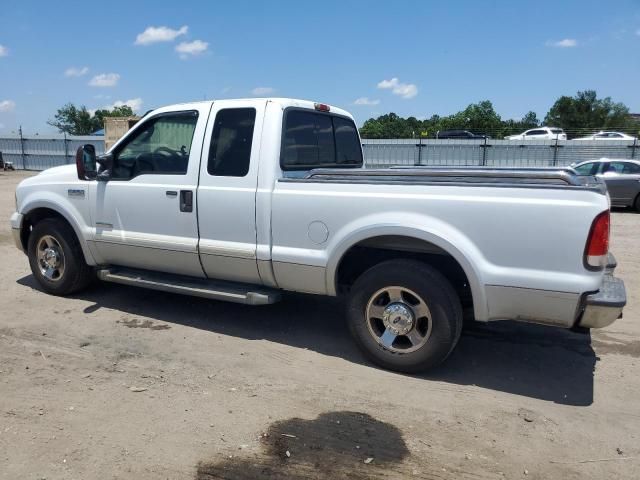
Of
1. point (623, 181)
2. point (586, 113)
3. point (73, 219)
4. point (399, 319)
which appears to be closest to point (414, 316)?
point (399, 319)

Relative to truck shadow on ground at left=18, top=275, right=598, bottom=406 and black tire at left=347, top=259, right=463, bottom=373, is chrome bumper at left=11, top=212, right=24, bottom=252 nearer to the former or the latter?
truck shadow on ground at left=18, top=275, right=598, bottom=406

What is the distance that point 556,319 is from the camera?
3559mm

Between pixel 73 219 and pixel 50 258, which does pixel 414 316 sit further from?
pixel 50 258

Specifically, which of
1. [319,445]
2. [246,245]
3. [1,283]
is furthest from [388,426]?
[1,283]

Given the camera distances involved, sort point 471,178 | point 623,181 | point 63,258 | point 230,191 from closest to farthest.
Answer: point 471,178
point 230,191
point 63,258
point 623,181

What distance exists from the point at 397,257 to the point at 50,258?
386 cm

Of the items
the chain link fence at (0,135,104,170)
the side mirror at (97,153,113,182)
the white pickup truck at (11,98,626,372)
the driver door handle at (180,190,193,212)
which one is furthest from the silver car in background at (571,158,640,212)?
the chain link fence at (0,135,104,170)

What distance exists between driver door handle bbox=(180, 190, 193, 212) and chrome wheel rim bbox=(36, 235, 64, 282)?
1.82 m

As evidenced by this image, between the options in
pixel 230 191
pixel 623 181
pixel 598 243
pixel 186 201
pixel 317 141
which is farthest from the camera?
pixel 623 181

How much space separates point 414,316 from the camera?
156 inches

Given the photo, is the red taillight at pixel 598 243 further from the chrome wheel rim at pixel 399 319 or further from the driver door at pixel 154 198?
the driver door at pixel 154 198

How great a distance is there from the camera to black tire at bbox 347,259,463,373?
382cm

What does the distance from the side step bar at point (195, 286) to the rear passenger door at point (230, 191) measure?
104mm

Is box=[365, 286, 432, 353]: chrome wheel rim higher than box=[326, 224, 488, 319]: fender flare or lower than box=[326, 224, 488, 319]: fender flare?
lower
